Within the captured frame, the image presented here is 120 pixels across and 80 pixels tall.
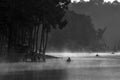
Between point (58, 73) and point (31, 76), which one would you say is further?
point (58, 73)

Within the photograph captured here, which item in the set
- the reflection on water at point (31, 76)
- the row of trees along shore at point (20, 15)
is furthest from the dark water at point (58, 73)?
the row of trees along shore at point (20, 15)

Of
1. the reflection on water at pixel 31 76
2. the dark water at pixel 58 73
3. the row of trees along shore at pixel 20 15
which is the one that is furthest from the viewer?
the row of trees along shore at pixel 20 15

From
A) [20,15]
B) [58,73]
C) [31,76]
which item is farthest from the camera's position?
[20,15]

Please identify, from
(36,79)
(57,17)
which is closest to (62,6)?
(57,17)

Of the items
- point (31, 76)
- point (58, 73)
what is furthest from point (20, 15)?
point (31, 76)

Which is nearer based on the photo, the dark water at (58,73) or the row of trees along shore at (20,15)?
the dark water at (58,73)

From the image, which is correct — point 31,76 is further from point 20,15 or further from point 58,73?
point 20,15

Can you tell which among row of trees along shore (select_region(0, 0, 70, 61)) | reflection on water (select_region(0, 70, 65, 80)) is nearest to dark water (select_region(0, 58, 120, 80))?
reflection on water (select_region(0, 70, 65, 80))

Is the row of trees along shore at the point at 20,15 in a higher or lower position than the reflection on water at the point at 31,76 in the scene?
higher

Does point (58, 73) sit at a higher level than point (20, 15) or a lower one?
lower

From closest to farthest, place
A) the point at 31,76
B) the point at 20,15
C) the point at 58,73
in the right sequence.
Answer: the point at 31,76
the point at 58,73
the point at 20,15

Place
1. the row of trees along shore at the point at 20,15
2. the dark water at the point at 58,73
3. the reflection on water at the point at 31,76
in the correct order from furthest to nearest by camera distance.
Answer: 1. the row of trees along shore at the point at 20,15
2. the dark water at the point at 58,73
3. the reflection on water at the point at 31,76

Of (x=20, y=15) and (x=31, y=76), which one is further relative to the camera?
(x=20, y=15)

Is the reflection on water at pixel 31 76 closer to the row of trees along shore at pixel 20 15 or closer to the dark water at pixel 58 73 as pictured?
the dark water at pixel 58 73
